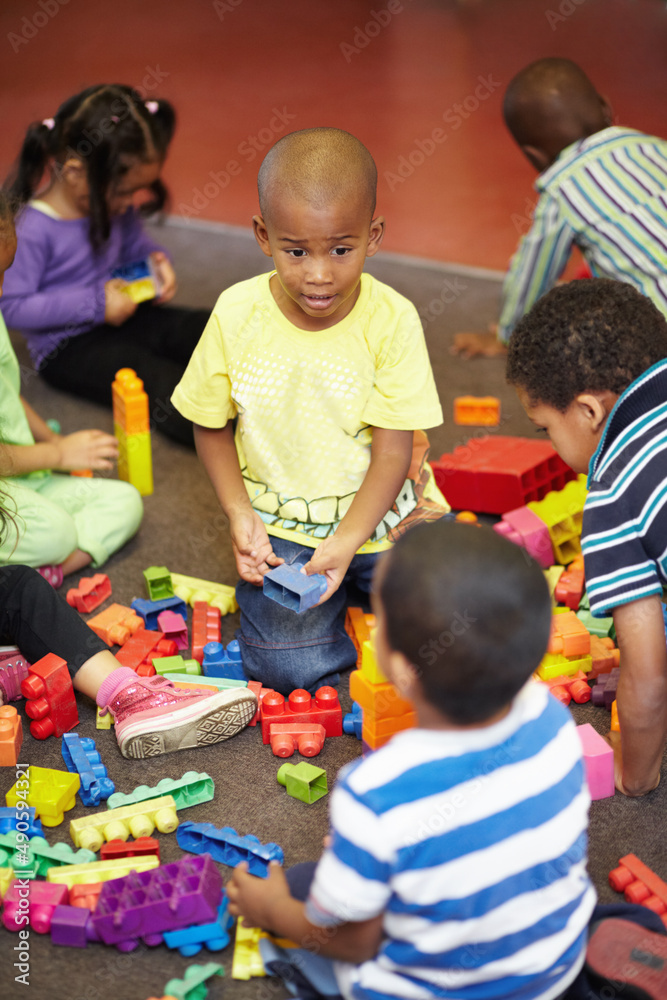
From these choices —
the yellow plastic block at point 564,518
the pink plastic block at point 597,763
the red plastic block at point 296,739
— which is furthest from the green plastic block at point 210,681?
the yellow plastic block at point 564,518

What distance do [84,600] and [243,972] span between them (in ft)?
2.45

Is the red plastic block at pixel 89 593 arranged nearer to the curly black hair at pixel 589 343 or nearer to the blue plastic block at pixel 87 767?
the blue plastic block at pixel 87 767

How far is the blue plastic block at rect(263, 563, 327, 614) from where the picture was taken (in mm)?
1343

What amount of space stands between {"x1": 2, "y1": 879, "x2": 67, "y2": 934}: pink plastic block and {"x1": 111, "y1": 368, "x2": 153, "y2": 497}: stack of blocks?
95 cm

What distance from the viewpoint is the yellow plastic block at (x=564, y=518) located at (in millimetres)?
1721

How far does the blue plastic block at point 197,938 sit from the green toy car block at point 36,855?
150 millimetres

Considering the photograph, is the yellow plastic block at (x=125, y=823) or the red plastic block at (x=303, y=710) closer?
the yellow plastic block at (x=125, y=823)

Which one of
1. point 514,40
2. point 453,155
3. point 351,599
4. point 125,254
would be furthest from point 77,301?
point 514,40

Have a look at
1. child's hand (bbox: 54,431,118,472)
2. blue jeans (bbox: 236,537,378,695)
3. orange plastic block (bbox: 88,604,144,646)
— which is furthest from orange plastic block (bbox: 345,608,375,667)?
child's hand (bbox: 54,431,118,472)

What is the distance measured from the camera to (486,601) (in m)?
0.80

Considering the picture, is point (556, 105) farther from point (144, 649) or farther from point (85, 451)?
point (144, 649)

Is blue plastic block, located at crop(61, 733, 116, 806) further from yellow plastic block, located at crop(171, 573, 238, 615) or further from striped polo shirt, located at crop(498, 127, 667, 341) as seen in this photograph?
striped polo shirt, located at crop(498, 127, 667, 341)

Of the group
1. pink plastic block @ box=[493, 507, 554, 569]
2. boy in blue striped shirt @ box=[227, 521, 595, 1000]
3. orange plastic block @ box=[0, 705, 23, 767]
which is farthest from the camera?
pink plastic block @ box=[493, 507, 554, 569]

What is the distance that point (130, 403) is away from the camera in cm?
188
